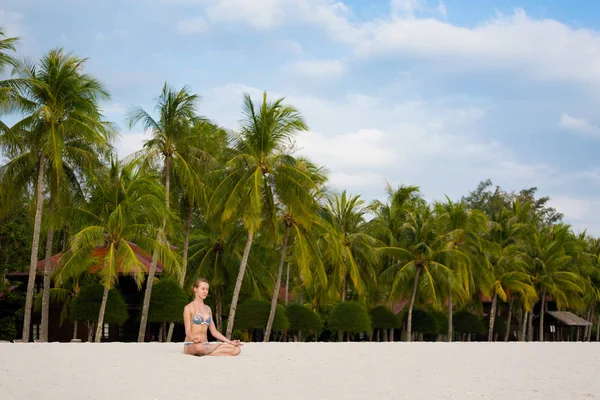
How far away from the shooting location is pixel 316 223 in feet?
106

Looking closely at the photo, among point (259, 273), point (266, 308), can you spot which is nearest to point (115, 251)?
point (266, 308)

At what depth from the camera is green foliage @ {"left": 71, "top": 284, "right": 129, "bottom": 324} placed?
104 ft

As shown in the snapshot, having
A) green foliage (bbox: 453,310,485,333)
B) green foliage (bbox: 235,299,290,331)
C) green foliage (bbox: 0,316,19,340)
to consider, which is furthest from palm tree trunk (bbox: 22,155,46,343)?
green foliage (bbox: 453,310,485,333)

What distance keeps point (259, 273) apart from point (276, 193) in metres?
9.16

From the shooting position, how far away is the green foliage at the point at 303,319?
36812mm

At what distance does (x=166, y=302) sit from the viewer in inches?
1292

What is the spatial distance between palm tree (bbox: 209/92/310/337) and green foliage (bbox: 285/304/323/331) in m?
6.74

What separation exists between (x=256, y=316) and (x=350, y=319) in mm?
5148

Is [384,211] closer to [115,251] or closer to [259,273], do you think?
[259,273]

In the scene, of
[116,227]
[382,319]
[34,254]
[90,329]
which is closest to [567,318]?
[382,319]
